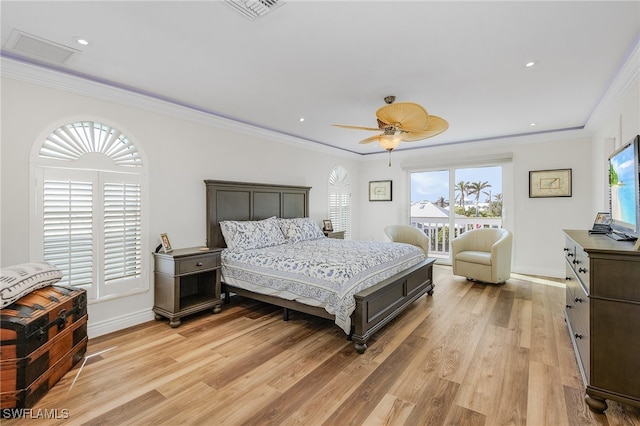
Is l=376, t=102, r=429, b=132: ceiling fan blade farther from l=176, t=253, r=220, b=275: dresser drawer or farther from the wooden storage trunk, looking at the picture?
the wooden storage trunk

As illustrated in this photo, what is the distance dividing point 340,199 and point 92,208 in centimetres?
449

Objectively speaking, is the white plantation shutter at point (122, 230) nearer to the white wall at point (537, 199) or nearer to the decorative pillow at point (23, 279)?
the decorative pillow at point (23, 279)

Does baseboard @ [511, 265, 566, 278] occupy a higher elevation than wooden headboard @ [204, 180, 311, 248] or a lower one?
lower

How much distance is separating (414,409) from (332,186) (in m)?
4.75

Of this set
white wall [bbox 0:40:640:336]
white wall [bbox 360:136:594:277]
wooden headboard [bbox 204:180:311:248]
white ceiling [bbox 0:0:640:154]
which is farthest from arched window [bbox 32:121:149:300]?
white wall [bbox 360:136:594:277]

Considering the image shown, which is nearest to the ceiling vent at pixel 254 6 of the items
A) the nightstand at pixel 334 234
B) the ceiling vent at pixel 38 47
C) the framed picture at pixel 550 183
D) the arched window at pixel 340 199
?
the ceiling vent at pixel 38 47

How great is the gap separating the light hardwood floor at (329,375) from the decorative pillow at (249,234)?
896 millimetres

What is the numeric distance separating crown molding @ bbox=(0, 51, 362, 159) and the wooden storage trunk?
1.82 m

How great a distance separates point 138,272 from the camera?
3281mm

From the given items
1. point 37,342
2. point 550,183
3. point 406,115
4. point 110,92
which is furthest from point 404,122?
point 550,183

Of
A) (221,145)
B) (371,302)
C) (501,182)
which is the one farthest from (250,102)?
(501,182)

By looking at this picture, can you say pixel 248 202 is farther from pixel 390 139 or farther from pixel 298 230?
pixel 390 139

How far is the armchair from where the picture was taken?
4.57 meters

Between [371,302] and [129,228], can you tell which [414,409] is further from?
[129,228]
